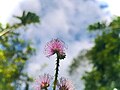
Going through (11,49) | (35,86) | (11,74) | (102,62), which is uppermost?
(102,62)

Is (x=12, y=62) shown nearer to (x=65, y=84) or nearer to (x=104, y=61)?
(x=104, y=61)

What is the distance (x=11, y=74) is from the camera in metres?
40.8

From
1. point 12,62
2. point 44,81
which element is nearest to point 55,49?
point 44,81

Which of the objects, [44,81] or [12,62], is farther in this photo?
[12,62]

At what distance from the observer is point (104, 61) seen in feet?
183

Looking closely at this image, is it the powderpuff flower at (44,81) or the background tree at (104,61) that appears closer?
the powderpuff flower at (44,81)

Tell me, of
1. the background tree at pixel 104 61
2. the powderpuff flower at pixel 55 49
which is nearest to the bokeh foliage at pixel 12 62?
the background tree at pixel 104 61

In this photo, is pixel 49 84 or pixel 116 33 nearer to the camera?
pixel 49 84

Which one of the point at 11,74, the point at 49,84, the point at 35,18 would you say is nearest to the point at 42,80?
the point at 49,84

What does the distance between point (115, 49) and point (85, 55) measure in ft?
16.6

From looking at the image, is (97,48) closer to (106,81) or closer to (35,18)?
(106,81)

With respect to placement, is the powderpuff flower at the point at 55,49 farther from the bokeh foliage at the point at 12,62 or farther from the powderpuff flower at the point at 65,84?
the bokeh foliage at the point at 12,62

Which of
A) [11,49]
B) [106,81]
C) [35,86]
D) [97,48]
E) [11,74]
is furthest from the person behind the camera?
[97,48]

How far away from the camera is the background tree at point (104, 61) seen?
5280cm
